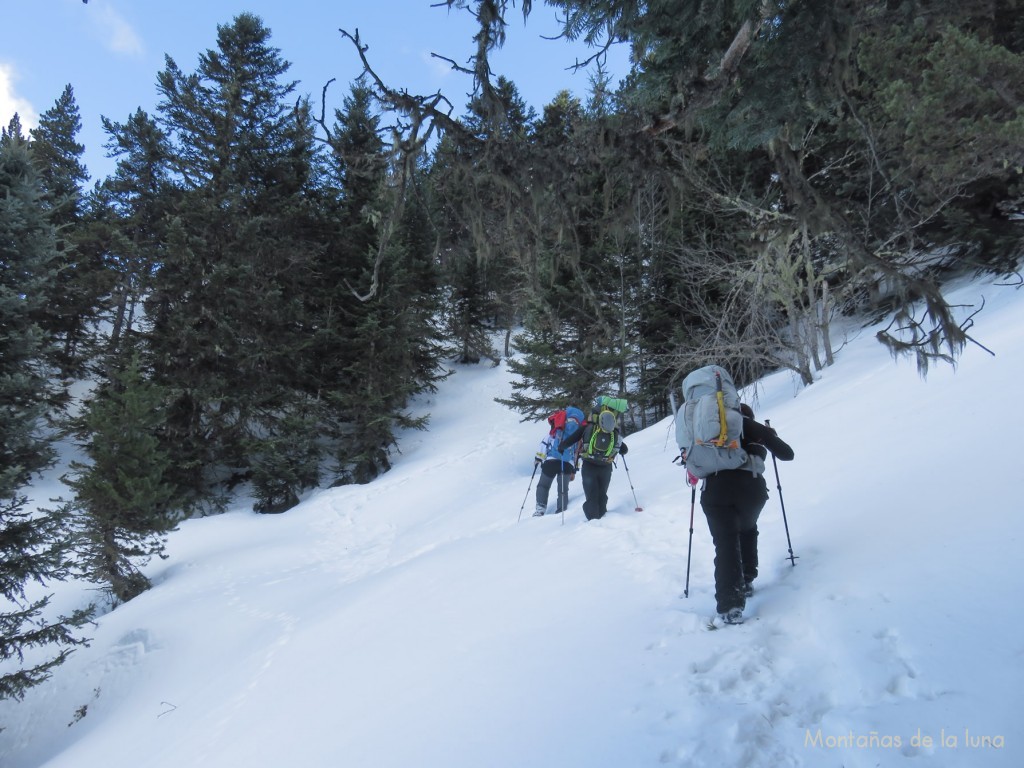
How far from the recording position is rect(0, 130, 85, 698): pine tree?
27.2ft

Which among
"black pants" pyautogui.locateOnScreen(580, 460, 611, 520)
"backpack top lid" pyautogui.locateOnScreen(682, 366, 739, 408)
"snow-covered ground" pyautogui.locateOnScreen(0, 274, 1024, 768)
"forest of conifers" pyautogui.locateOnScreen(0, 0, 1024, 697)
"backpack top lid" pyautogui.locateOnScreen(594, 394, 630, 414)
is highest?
"forest of conifers" pyautogui.locateOnScreen(0, 0, 1024, 697)

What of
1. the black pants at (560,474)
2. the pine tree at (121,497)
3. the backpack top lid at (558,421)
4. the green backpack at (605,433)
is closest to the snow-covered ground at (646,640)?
the black pants at (560,474)

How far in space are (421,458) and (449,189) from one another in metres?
16.5

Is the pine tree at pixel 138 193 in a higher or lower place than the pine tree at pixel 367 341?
higher

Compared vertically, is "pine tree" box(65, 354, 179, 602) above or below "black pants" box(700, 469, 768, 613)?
above

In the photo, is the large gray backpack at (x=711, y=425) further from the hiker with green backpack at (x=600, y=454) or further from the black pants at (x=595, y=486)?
the black pants at (x=595, y=486)

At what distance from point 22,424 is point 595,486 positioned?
9.44 metres

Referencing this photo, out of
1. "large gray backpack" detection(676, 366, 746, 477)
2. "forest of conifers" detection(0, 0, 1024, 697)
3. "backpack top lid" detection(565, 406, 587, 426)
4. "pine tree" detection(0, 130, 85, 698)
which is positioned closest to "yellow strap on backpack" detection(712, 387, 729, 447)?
"large gray backpack" detection(676, 366, 746, 477)

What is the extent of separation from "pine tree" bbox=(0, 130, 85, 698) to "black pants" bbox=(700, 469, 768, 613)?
9905 millimetres

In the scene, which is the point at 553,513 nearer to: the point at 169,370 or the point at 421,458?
the point at 421,458

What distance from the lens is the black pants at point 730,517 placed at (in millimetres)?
3736

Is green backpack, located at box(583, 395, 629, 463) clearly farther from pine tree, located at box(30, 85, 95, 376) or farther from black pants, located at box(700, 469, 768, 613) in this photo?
pine tree, located at box(30, 85, 95, 376)

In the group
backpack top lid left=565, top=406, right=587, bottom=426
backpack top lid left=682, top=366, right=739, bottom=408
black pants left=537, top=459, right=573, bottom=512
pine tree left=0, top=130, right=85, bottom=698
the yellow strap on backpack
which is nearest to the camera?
the yellow strap on backpack

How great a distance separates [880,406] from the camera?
7.79 m
